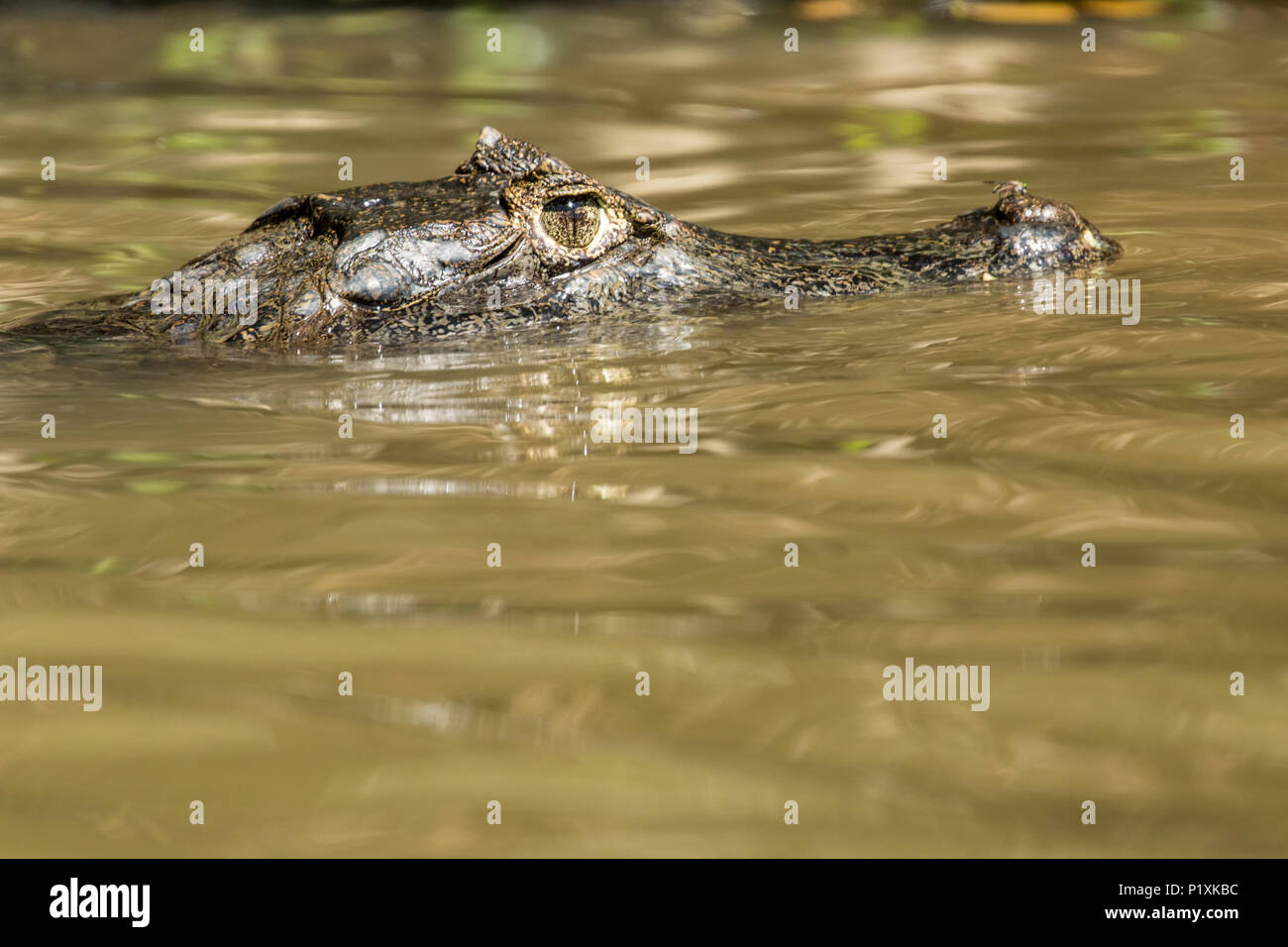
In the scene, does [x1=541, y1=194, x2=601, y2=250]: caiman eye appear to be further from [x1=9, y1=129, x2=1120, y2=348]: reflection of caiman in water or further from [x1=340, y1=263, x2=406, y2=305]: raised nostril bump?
[x1=340, y1=263, x2=406, y2=305]: raised nostril bump

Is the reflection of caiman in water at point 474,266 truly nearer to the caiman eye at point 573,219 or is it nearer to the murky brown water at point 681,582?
the caiman eye at point 573,219

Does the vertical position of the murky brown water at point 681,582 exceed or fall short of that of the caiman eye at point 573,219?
it falls short

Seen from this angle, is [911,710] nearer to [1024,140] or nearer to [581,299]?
[581,299]

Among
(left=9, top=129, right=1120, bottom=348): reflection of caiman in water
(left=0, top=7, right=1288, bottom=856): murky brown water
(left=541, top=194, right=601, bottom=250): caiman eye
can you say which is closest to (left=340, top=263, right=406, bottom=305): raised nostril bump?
(left=9, top=129, right=1120, bottom=348): reflection of caiman in water

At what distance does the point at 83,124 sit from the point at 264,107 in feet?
4.16

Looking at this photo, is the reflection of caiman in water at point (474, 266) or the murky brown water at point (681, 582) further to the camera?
the reflection of caiman in water at point (474, 266)

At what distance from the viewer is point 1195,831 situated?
6.82 ft

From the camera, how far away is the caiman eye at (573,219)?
16.6 feet

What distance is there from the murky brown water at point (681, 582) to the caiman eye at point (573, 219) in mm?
366

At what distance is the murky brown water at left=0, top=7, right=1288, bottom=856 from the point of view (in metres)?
2.20

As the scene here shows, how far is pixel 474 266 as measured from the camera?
5.05 m

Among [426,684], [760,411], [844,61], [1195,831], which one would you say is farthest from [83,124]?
[1195,831]

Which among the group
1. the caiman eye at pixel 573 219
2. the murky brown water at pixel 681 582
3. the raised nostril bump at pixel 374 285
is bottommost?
the murky brown water at pixel 681 582

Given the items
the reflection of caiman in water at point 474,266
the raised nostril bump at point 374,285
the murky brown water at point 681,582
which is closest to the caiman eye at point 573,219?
the reflection of caiman in water at point 474,266
